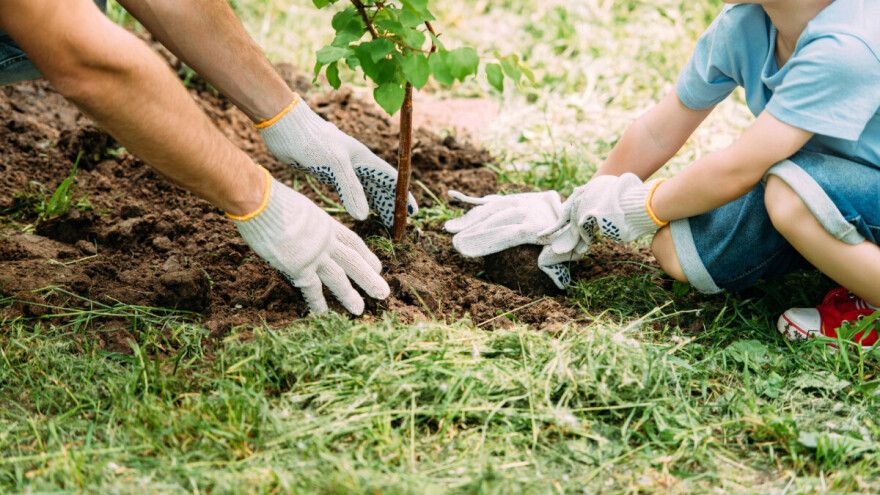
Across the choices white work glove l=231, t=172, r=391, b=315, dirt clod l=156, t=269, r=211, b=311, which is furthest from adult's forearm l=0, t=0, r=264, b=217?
dirt clod l=156, t=269, r=211, b=311

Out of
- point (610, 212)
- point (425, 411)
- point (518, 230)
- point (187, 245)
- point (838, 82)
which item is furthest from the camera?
point (187, 245)

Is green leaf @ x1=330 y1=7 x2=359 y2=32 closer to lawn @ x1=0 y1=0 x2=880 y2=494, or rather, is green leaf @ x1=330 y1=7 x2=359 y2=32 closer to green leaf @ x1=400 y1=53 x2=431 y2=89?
green leaf @ x1=400 y1=53 x2=431 y2=89

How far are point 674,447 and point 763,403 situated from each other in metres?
0.28

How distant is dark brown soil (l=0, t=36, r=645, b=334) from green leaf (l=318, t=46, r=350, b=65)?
59 cm

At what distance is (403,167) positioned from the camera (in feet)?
8.26

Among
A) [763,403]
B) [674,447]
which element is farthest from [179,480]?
[763,403]

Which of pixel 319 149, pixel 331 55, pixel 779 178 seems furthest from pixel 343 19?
pixel 779 178

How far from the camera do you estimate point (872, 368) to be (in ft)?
7.37

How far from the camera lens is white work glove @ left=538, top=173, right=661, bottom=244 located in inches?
95.7

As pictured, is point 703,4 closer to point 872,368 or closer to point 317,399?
point 872,368

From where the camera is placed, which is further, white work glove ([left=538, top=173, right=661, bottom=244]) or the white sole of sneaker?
white work glove ([left=538, top=173, right=661, bottom=244])

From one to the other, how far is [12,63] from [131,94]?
0.68m

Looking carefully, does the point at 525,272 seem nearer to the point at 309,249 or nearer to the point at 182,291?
the point at 309,249

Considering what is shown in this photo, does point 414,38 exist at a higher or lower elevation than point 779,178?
higher
